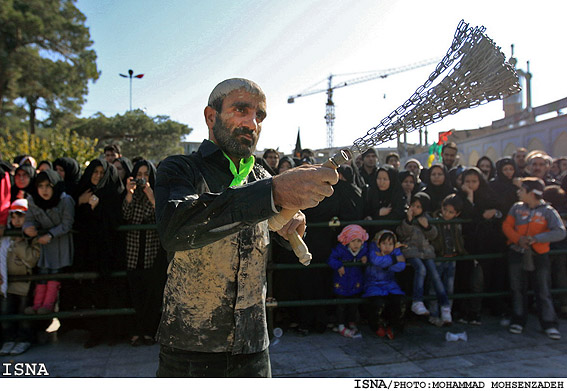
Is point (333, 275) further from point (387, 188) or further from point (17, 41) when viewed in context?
point (17, 41)

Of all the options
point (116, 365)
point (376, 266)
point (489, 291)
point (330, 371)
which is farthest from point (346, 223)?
point (116, 365)

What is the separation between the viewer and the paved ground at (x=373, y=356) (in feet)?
12.0

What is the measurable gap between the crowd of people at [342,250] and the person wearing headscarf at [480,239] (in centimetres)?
1

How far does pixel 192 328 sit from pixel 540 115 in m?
25.9

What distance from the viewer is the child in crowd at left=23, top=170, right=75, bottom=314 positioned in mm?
4211

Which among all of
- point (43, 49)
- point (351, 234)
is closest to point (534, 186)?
point (351, 234)

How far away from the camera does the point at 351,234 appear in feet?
15.2

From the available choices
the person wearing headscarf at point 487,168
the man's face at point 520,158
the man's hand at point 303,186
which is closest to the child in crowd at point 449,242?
the person wearing headscarf at point 487,168

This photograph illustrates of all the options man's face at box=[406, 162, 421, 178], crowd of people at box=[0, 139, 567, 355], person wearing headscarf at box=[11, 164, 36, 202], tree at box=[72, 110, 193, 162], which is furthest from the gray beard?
tree at box=[72, 110, 193, 162]

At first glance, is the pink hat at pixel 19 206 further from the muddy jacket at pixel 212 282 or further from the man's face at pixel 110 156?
the muddy jacket at pixel 212 282

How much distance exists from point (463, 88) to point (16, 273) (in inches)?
174

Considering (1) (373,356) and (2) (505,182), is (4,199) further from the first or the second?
(2) (505,182)

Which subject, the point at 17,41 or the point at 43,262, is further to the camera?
the point at 17,41

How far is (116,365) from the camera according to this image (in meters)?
3.83
